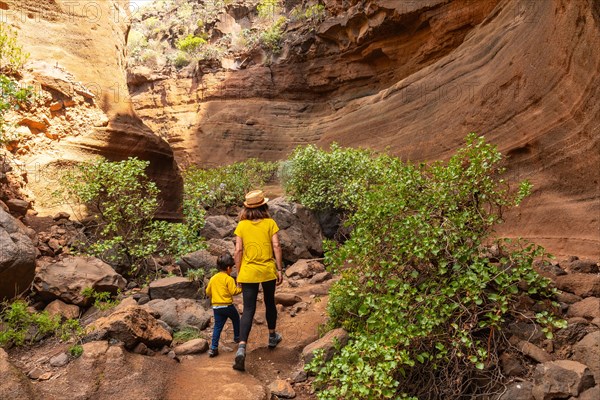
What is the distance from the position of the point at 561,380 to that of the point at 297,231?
7431 mm

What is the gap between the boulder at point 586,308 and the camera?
3570 mm

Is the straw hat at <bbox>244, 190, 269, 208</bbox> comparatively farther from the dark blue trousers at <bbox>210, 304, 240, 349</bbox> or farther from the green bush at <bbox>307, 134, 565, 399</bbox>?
the dark blue trousers at <bbox>210, 304, 240, 349</bbox>

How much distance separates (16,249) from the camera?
5.09 meters

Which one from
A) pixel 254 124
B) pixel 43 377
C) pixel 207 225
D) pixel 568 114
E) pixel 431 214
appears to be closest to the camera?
pixel 43 377

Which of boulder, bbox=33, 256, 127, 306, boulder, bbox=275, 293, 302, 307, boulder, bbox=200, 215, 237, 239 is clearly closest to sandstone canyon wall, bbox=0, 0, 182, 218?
boulder, bbox=200, 215, 237, 239

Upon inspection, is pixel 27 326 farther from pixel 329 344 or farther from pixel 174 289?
pixel 329 344

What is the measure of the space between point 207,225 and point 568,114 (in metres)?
8.16

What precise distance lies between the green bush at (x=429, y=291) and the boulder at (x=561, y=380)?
352 mm

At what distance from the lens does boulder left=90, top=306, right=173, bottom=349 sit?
444cm

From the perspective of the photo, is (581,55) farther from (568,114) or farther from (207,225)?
(207,225)

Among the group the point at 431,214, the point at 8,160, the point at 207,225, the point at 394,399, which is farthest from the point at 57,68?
the point at 394,399

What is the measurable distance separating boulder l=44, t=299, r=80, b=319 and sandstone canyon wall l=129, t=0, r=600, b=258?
665 centimetres

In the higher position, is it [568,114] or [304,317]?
[568,114]

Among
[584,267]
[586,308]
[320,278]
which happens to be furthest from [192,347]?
[584,267]
